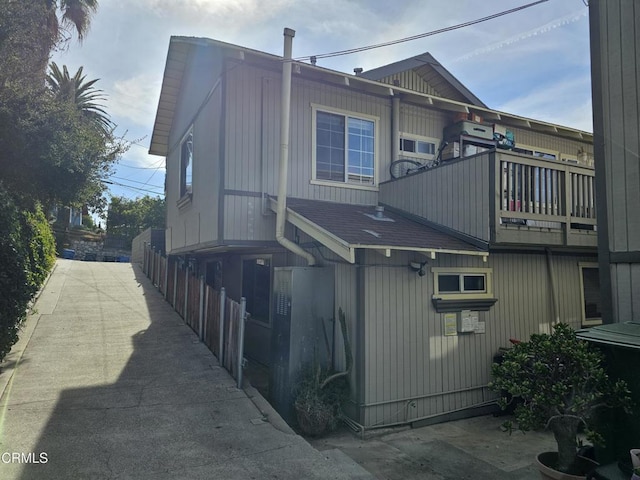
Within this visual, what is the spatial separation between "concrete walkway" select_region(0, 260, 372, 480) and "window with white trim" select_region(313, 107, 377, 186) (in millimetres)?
4221

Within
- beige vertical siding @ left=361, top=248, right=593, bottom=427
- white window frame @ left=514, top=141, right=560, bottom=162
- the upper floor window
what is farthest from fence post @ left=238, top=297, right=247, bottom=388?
white window frame @ left=514, top=141, right=560, bottom=162

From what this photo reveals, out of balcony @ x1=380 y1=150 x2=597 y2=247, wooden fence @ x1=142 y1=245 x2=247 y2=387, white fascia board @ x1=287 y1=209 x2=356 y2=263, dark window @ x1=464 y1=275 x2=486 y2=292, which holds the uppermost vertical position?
balcony @ x1=380 y1=150 x2=597 y2=247

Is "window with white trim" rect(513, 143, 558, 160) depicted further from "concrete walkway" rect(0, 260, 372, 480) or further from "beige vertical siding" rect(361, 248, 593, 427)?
"concrete walkway" rect(0, 260, 372, 480)

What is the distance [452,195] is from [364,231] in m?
1.84

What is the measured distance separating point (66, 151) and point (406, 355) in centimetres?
817

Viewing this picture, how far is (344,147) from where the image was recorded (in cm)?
814

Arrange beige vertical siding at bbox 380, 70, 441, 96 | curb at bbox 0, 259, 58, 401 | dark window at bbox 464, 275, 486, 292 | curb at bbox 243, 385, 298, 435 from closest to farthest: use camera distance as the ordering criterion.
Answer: curb at bbox 243, 385, 298, 435
curb at bbox 0, 259, 58, 401
dark window at bbox 464, 275, 486, 292
beige vertical siding at bbox 380, 70, 441, 96

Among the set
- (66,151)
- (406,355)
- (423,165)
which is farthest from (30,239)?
(423,165)

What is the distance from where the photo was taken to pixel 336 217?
682 centimetres

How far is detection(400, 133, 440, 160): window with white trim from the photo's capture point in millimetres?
8867

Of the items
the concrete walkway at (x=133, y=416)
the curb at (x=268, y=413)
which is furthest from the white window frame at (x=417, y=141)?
the concrete walkway at (x=133, y=416)

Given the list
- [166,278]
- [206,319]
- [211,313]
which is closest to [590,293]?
[211,313]

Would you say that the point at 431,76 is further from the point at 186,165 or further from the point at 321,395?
the point at 321,395

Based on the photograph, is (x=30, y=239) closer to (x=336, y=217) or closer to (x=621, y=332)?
(x=336, y=217)
